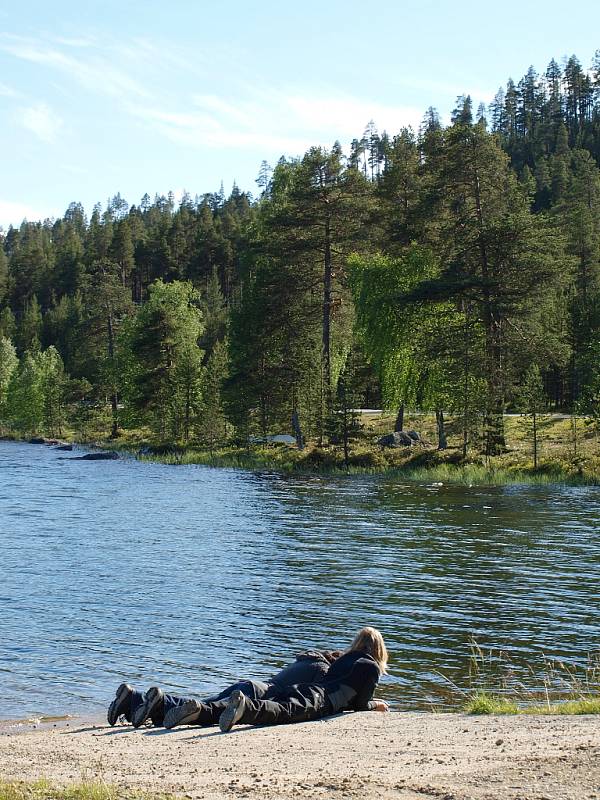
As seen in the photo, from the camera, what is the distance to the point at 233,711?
34.8ft

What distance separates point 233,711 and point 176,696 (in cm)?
112

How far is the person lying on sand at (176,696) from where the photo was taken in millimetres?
11117

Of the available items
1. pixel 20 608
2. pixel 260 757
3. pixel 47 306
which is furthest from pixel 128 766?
pixel 47 306

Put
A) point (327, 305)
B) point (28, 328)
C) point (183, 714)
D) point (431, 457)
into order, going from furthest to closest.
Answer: point (28, 328), point (327, 305), point (431, 457), point (183, 714)

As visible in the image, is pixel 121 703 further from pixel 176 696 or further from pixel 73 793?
pixel 73 793

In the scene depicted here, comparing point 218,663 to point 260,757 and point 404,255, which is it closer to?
point 260,757

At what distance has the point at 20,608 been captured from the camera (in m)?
19.6

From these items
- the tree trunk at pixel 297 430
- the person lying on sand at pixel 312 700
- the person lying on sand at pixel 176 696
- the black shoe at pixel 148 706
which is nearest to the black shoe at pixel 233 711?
the person lying on sand at pixel 312 700

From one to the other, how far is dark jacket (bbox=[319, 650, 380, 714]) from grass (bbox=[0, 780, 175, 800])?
418 cm

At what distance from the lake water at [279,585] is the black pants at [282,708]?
234 cm

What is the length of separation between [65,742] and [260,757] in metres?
2.83

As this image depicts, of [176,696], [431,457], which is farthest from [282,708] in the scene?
[431,457]

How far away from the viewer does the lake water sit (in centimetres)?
1537

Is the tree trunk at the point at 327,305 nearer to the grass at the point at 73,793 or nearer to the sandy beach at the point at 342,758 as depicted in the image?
the sandy beach at the point at 342,758
